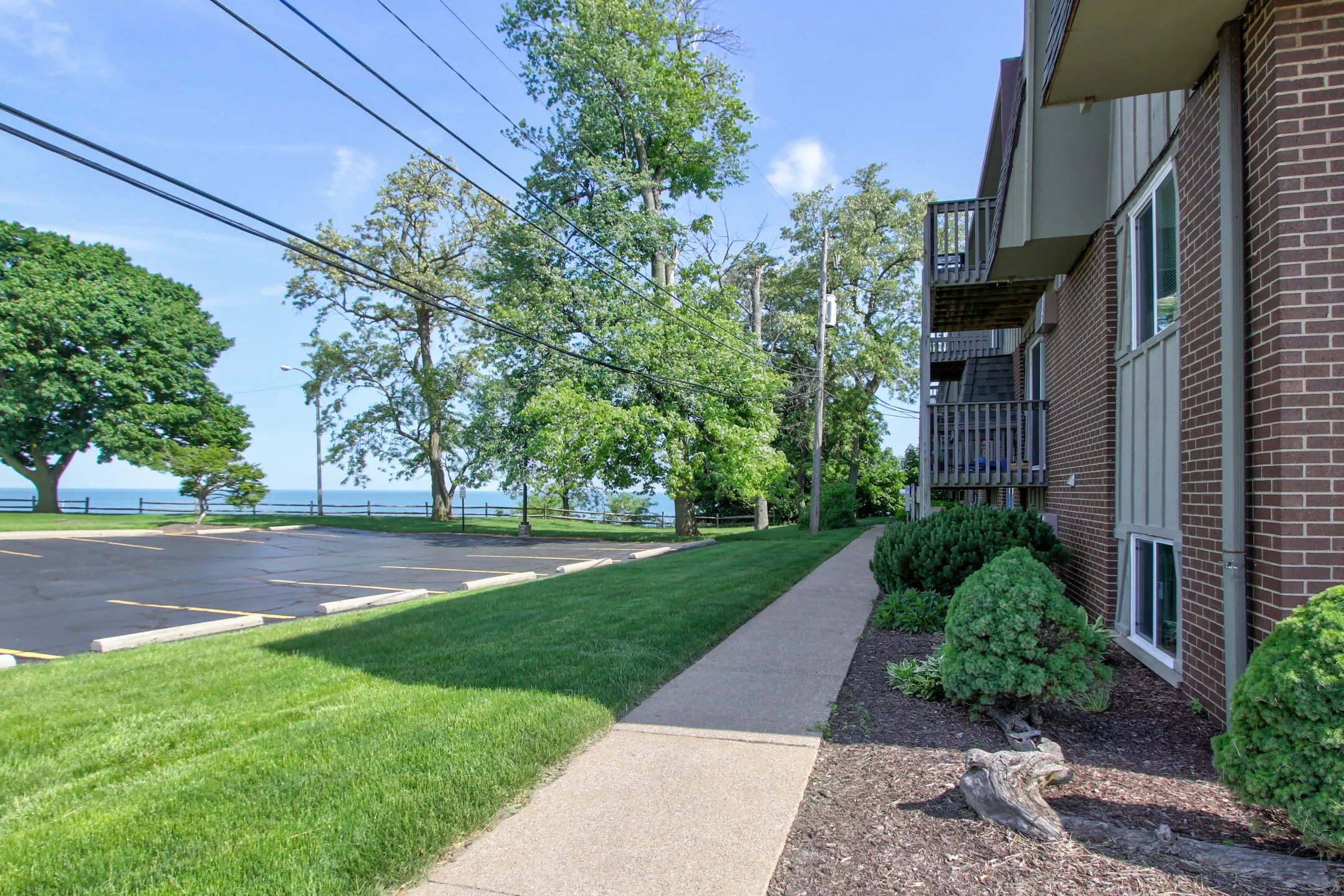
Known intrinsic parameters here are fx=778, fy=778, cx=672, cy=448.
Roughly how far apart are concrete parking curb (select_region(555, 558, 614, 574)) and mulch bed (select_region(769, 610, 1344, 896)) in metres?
9.96

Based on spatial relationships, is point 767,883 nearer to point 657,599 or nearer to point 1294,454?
point 1294,454

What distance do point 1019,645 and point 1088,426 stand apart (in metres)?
4.30

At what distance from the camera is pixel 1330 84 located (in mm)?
4137

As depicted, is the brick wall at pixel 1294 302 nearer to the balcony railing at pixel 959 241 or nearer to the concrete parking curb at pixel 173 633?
the balcony railing at pixel 959 241

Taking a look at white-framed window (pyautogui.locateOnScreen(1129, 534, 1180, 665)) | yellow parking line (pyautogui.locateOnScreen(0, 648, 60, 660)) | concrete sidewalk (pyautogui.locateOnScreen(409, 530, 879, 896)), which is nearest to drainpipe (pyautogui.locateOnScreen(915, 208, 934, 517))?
white-framed window (pyautogui.locateOnScreen(1129, 534, 1180, 665))

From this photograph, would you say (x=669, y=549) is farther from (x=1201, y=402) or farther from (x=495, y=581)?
(x=1201, y=402)

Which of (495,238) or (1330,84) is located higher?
(495,238)

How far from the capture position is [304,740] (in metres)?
4.62

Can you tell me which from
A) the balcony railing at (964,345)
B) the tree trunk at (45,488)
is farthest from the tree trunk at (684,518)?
the tree trunk at (45,488)

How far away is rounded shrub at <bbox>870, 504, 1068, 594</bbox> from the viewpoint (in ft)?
27.8

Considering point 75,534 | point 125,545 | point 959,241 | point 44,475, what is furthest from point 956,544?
point 44,475

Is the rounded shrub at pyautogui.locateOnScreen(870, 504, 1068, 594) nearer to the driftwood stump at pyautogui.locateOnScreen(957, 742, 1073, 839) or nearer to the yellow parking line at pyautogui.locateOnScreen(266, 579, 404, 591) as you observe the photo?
the driftwood stump at pyautogui.locateOnScreen(957, 742, 1073, 839)

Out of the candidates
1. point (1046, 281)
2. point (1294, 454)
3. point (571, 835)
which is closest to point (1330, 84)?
point (1294, 454)

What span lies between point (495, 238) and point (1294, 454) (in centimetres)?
2610
